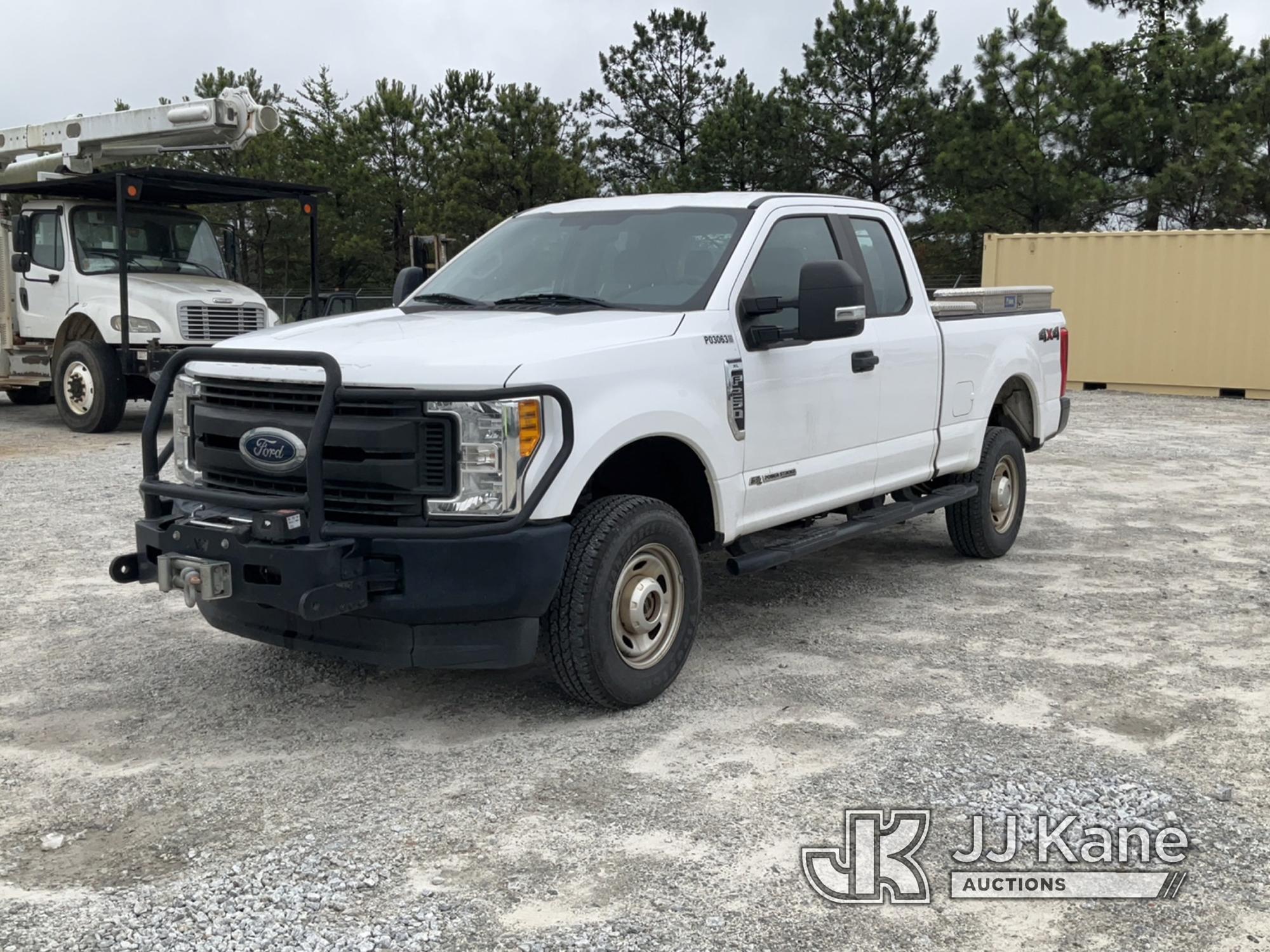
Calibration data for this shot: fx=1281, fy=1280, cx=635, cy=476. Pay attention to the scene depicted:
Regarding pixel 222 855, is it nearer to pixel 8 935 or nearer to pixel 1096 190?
pixel 8 935

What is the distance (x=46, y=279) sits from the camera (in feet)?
46.5

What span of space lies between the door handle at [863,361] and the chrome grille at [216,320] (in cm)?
907

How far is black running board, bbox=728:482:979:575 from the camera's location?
215 inches

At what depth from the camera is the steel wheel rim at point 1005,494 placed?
778 cm

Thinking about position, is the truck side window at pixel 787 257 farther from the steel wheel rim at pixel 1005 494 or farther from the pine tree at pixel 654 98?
the pine tree at pixel 654 98

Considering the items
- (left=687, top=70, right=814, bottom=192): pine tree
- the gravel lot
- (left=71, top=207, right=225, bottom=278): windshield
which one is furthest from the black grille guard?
(left=687, top=70, right=814, bottom=192): pine tree

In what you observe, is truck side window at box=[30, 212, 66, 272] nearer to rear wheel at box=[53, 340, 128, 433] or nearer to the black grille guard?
rear wheel at box=[53, 340, 128, 433]

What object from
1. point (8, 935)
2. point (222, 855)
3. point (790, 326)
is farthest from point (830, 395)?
point (8, 935)

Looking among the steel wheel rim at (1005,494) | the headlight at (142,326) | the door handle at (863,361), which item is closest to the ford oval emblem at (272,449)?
the door handle at (863,361)

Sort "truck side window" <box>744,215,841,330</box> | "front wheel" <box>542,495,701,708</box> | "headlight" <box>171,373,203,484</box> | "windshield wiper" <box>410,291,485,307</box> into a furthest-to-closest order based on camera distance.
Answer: "windshield wiper" <box>410,291,485,307</box>, "truck side window" <box>744,215,841,330</box>, "headlight" <box>171,373,203,484</box>, "front wheel" <box>542,495,701,708</box>

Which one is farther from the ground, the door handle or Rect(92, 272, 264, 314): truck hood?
Rect(92, 272, 264, 314): truck hood

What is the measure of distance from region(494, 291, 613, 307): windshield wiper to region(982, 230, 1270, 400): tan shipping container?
55.5 ft

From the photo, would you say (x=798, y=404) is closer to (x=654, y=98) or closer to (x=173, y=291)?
(x=173, y=291)

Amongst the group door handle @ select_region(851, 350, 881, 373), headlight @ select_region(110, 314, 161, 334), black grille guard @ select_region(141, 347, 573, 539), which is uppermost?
headlight @ select_region(110, 314, 161, 334)
